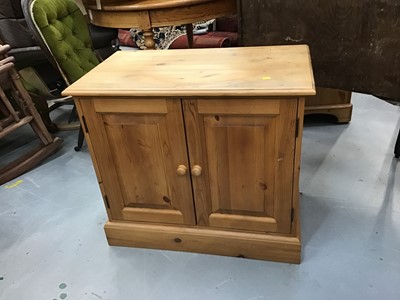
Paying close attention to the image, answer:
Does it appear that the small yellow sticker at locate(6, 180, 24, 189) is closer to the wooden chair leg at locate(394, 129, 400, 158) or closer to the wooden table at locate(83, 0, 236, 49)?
the wooden table at locate(83, 0, 236, 49)

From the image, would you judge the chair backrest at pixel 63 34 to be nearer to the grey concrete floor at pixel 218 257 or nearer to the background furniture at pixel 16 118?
the background furniture at pixel 16 118

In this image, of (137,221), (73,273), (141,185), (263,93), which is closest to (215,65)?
(263,93)

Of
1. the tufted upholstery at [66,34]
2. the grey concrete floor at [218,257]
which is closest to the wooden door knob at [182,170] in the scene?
the grey concrete floor at [218,257]

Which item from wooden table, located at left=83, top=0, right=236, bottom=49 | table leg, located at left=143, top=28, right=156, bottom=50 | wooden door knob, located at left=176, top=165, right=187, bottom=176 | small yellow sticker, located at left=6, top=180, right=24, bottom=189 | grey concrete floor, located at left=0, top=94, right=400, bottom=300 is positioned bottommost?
grey concrete floor, located at left=0, top=94, right=400, bottom=300

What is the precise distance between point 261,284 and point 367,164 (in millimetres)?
911

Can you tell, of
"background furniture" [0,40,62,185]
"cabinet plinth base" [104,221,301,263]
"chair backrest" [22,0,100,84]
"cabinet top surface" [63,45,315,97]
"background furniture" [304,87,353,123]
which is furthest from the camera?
"background furniture" [304,87,353,123]

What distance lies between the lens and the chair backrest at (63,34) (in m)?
1.73

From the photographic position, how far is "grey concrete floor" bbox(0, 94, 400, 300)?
1245 millimetres

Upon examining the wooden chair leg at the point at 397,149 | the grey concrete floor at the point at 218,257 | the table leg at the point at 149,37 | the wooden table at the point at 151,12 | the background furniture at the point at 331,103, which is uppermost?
the wooden table at the point at 151,12

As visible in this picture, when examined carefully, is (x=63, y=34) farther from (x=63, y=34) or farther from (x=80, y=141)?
(x=80, y=141)

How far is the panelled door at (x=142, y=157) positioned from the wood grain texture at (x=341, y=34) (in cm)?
63

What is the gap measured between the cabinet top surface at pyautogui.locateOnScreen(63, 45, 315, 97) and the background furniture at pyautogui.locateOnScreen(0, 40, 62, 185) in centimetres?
83

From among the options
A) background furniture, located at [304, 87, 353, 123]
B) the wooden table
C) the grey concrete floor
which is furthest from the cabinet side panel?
background furniture, located at [304, 87, 353, 123]

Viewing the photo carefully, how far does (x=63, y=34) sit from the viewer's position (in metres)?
1.88
